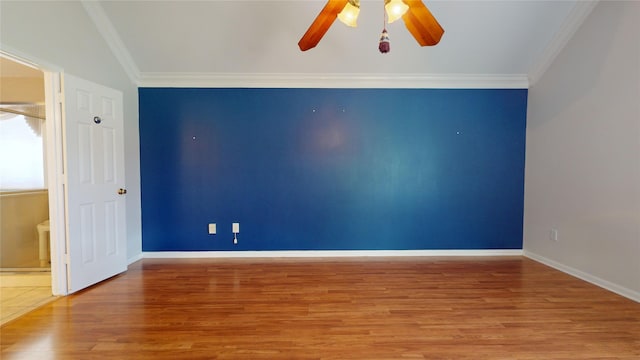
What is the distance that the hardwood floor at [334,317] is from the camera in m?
1.87

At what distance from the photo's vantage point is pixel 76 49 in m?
2.77

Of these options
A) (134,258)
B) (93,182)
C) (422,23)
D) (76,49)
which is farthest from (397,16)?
(134,258)

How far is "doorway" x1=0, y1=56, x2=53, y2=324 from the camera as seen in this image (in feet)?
11.0

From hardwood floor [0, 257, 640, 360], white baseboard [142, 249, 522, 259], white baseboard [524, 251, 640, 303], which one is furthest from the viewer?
white baseboard [142, 249, 522, 259]

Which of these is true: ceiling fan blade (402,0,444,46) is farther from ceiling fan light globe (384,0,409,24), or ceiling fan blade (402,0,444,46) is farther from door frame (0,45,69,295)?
door frame (0,45,69,295)

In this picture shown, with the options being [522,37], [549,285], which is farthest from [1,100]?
[549,285]

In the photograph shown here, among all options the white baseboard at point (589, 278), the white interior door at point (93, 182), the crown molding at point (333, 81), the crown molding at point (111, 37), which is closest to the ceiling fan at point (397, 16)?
the crown molding at point (333, 81)

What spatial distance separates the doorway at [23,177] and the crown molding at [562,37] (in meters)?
5.86

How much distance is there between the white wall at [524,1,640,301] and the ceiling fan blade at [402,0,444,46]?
83.8 inches

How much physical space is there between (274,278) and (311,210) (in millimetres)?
1040

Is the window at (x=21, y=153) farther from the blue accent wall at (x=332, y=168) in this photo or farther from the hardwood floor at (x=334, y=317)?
the hardwood floor at (x=334, y=317)

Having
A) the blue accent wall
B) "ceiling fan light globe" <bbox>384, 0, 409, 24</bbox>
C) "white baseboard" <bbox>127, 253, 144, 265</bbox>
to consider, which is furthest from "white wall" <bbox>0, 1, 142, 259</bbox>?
"ceiling fan light globe" <bbox>384, 0, 409, 24</bbox>

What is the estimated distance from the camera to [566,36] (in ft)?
10.3

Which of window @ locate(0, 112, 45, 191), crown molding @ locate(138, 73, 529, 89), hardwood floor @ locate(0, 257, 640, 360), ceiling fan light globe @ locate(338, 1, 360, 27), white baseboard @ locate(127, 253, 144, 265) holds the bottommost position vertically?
hardwood floor @ locate(0, 257, 640, 360)
